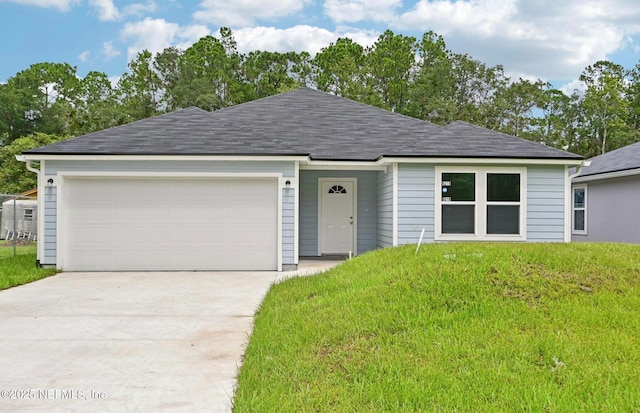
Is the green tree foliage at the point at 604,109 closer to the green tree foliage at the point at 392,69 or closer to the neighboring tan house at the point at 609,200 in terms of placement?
the green tree foliage at the point at 392,69

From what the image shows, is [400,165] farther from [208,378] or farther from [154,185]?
[208,378]

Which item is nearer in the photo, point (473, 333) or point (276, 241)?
point (473, 333)

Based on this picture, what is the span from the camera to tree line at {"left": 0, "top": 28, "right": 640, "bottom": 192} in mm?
29125

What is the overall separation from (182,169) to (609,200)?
1123 centimetres

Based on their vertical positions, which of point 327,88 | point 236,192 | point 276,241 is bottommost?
point 276,241

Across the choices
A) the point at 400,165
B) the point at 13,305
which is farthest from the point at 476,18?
the point at 13,305

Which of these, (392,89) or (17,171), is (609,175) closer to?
(392,89)

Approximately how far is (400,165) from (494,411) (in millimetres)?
8039

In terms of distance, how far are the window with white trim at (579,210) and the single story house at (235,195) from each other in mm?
4557

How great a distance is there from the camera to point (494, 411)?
319 cm

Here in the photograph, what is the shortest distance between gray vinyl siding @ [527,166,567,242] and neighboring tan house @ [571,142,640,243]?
255 cm

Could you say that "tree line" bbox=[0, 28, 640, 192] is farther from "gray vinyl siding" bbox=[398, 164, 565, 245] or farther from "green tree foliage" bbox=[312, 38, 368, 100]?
"gray vinyl siding" bbox=[398, 164, 565, 245]

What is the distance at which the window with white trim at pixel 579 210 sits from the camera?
49.1 feet

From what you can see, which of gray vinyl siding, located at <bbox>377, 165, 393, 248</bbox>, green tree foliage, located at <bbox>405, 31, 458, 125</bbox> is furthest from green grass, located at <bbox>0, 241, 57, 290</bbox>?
green tree foliage, located at <bbox>405, 31, 458, 125</bbox>
